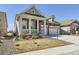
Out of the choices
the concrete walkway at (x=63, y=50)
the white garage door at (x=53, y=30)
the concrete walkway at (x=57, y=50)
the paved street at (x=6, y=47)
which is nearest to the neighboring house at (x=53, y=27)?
the white garage door at (x=53, y=30)

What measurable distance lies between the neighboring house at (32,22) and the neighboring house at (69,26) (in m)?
0.11

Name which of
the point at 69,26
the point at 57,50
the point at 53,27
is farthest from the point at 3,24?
the point at 69,26

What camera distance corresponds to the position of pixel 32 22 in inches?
119

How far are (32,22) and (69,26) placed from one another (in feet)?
1.76

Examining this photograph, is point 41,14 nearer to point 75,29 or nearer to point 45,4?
point 45,4

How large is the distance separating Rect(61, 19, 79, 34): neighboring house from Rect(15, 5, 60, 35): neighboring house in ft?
0.36

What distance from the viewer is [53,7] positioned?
9.88ft

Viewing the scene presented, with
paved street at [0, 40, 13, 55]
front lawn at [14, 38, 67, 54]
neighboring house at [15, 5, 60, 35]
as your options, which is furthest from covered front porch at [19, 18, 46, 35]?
paved street at [0, 40, 13, 55]

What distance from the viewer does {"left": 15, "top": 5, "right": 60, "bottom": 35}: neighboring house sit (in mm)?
2993

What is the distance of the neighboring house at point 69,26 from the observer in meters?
3.03

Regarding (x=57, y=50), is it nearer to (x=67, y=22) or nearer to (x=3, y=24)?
(x=67, y=22)

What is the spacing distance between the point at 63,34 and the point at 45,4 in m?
0.50


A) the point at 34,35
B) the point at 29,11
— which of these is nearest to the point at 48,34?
the point at 34,35

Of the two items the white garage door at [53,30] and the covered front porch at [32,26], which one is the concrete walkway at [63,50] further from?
the covered front porch at [32,26]
